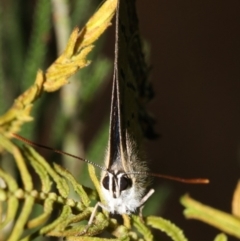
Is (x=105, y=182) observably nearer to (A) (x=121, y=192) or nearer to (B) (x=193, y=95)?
(A) (x=121, y=192)

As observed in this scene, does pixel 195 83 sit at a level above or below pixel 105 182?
below

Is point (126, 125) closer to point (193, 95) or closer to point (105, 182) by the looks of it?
point (105, 182)

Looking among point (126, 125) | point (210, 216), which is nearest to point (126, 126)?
point (126, 125)

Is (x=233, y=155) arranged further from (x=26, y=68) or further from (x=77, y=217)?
(x=77, y=217)

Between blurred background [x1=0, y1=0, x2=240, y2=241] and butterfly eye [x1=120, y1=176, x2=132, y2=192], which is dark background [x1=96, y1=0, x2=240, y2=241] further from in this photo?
butterfly eye [x1=120, y1=176, x2=132, y2=192]

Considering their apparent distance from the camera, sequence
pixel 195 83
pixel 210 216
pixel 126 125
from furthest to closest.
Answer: pixel 195 83 → pixel 126 125 → pixel 210 216

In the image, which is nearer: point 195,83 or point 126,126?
point 126,126

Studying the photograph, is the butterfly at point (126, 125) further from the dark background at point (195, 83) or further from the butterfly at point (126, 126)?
the dark background at point (195, 83)

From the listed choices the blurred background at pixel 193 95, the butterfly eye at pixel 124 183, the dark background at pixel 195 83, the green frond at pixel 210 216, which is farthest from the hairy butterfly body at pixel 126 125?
the dark background at pixel 195 83

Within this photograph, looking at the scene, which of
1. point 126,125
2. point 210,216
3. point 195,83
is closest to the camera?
point 210,216
